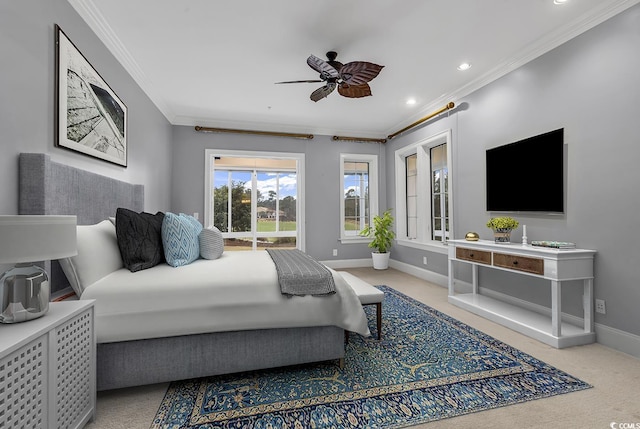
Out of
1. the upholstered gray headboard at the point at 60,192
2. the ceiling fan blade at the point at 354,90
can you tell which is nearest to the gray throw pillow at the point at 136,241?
the upholstered gray headboard at the point at 60,192

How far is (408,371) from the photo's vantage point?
197cm

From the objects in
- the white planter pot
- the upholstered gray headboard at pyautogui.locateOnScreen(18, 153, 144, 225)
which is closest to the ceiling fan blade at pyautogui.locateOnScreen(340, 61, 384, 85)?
the upholstered gray headboard at pyautogui.locateOnScreen(18, 153, 144, 225)

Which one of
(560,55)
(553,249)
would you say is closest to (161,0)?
(560,55)

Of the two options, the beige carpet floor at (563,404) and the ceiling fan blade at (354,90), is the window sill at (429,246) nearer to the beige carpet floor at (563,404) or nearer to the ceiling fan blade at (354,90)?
the beige carpet floor at (563,404)

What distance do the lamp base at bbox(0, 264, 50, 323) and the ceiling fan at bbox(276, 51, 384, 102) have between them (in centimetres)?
239

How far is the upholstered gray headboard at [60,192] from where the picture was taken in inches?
65.1

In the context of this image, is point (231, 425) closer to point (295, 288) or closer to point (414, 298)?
point (295, 288)

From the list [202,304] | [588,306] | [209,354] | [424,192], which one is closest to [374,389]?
[209,354]

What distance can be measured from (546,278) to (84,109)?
154 inches

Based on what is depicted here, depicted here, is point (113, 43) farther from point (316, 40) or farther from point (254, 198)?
point (254, 198)

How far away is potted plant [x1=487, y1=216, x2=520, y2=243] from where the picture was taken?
9.84ft

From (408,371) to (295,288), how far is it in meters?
0.94

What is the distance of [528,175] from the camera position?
9.73 feet

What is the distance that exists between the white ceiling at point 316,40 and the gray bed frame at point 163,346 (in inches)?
53.7
